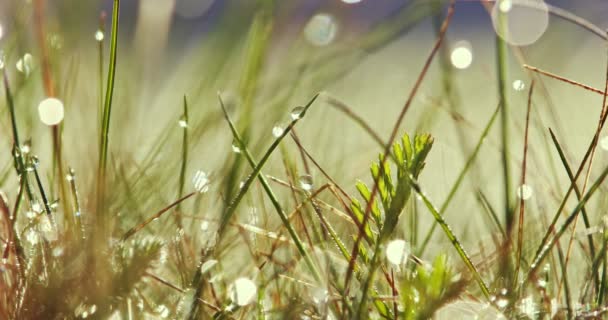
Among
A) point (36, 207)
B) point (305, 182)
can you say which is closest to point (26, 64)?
point (36, 207)

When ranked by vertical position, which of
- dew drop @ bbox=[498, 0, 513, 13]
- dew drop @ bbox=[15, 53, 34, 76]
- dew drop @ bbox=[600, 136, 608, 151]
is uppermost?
dew drop @ bbox=[15, 53, 34, 76]

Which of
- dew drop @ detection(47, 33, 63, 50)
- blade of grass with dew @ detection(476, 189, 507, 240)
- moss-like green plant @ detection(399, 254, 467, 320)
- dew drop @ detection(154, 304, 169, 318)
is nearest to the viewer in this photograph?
moss-like green plant @ detection(399, 254, 467, 320)

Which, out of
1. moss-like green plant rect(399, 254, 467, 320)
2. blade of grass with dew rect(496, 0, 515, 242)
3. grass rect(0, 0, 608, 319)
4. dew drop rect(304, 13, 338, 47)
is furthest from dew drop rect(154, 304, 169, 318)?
dew drop rect(304, 13, 338, 47)

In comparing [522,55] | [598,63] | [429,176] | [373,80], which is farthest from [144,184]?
[598,63]

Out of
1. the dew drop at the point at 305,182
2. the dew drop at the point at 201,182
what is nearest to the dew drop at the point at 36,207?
the dew drop at the point at 201,182

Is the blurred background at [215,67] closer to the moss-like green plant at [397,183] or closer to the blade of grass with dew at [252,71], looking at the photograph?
the blade of grass with dew at [252,71]

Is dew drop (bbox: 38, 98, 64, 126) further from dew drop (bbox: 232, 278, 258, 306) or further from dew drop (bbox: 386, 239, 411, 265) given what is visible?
dew drop (bbox: 386, 239, 411, 265)
